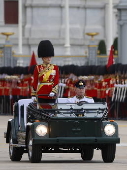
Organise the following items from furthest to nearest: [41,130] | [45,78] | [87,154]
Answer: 1. [45,78]
2. [87,154]
3. [41,130]

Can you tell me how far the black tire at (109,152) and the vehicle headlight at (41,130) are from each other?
90 centimetres

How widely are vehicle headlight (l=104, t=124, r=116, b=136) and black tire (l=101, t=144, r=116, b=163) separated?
170 millimetres

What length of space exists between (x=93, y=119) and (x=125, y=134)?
869 centimetres

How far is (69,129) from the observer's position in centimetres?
1547

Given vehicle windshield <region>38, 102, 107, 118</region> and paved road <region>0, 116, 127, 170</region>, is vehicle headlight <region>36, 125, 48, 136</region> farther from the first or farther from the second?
paved road <region>0, 116, 127, 170</region>

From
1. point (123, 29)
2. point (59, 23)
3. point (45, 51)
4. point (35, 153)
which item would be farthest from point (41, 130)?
point (59, 23)

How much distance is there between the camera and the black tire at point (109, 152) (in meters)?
15.5

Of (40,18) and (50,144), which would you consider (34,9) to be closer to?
(40,18)

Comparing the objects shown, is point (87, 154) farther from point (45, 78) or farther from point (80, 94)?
point (45, 78)

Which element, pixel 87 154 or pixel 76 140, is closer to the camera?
pixel 76 140

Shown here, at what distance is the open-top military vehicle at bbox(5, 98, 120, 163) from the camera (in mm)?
15375

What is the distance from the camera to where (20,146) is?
16109 millimetres

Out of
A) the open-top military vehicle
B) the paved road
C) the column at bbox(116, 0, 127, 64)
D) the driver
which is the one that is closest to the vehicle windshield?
the open-top military vehicle

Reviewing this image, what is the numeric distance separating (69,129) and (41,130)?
392mm
